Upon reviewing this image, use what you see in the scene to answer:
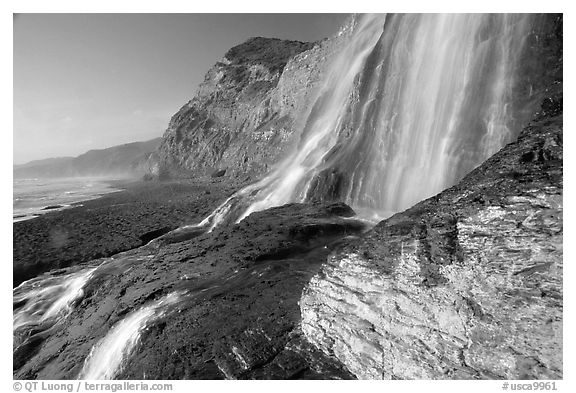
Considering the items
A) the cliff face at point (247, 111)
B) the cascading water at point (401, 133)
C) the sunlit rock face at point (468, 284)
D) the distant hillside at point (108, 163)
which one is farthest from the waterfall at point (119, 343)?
the distant hillside at point (108, 163)

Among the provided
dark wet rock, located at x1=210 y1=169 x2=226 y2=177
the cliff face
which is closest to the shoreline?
the cliff face

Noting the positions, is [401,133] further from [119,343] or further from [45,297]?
[45,297]

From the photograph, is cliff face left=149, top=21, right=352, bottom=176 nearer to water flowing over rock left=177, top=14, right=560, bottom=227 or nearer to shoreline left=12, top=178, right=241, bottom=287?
shoreline left=12, top=178, right=241, bottom=287

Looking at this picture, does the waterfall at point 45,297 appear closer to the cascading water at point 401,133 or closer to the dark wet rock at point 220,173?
the cascading water at point 401,133

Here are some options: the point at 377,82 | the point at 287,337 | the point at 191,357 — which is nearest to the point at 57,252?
the point at 191,357

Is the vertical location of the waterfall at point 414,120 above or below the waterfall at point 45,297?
above

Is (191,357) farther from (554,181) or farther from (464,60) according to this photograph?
(464,60)
